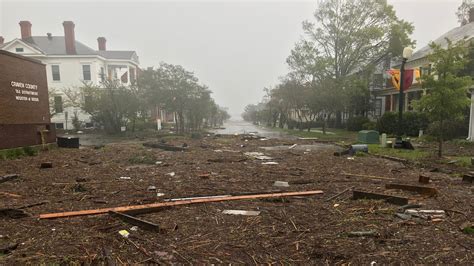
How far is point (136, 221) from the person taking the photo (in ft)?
14.4

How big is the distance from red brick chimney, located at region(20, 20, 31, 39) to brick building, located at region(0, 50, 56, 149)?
3555cm

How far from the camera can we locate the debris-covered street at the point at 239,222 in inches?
137

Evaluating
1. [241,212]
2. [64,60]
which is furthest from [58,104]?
[241,212]

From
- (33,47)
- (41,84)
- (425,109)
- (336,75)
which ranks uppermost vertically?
(33,47)

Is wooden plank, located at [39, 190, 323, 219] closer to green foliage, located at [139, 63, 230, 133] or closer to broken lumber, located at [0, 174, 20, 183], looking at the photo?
broken lumber, located at [0, 174, 20, 183]

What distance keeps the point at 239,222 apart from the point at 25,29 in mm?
50882

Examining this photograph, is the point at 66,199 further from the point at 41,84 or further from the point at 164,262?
the point at 41,84

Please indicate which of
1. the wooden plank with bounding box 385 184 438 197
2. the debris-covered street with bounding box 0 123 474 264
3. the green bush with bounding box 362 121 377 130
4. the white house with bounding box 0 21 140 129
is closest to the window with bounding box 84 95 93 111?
the white house with bounding box 0 21 140 129

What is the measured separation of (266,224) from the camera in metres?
4.50

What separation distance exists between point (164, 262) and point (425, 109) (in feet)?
39.5

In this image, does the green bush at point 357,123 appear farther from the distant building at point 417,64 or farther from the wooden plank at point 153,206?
the wooden plank at point 153,206

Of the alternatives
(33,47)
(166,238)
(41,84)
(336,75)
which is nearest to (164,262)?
(166,238)

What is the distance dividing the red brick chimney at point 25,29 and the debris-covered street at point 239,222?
4425 cm

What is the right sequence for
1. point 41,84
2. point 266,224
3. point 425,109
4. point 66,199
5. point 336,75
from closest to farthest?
point 266,224
point 66,199
point 425,109
point 41,84
point 336,75
